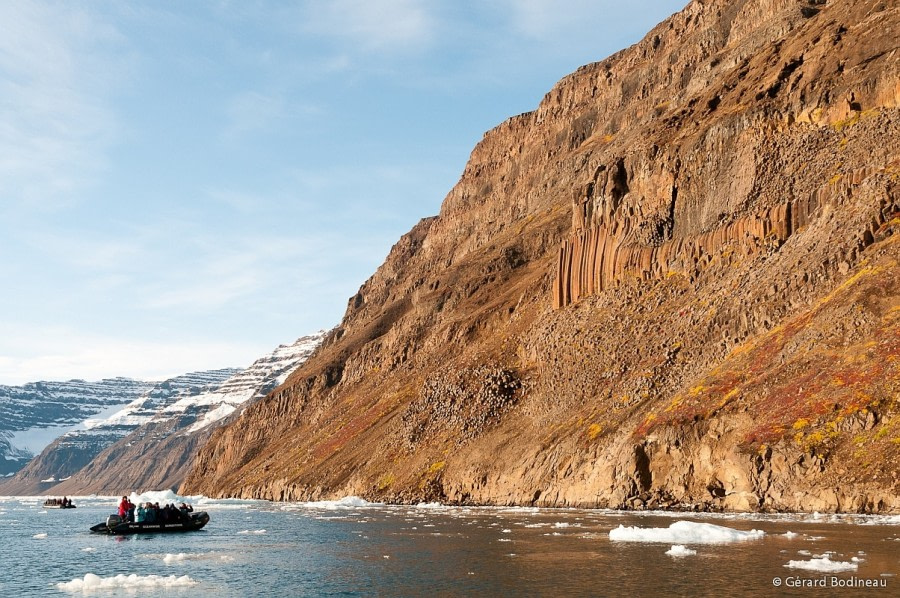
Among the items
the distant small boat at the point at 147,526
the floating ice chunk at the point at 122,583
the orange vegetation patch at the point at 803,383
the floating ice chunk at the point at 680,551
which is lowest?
the distant small boat at the point at 147,526

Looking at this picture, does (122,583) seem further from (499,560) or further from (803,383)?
(803,383)

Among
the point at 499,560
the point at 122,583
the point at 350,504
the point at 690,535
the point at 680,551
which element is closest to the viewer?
the point at 122,583

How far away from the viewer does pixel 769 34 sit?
429ft

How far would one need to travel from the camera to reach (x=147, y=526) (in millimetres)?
75625

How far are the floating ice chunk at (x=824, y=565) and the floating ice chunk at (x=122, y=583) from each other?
2573 cm

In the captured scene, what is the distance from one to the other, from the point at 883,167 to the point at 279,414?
146 meters

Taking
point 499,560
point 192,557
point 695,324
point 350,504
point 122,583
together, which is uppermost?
point 695,324

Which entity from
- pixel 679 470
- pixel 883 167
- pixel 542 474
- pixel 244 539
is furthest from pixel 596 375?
pixel 244 539

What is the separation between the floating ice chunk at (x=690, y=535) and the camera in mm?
44938

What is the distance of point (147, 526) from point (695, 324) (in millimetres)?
58310

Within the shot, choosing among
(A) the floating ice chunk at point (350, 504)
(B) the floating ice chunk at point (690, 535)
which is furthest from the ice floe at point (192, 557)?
(A) the floating ice chunk at point (350, 504)

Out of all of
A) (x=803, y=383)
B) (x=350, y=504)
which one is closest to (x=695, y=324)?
(x=803, y=383)

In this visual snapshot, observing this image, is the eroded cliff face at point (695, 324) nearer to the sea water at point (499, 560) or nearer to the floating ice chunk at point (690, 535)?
the sea water at point (499, 560)

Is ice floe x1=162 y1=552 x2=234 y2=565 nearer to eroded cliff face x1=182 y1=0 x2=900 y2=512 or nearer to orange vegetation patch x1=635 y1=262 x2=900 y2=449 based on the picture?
eroded cliff face x1=182 y1=0 x2=900 y2=512
